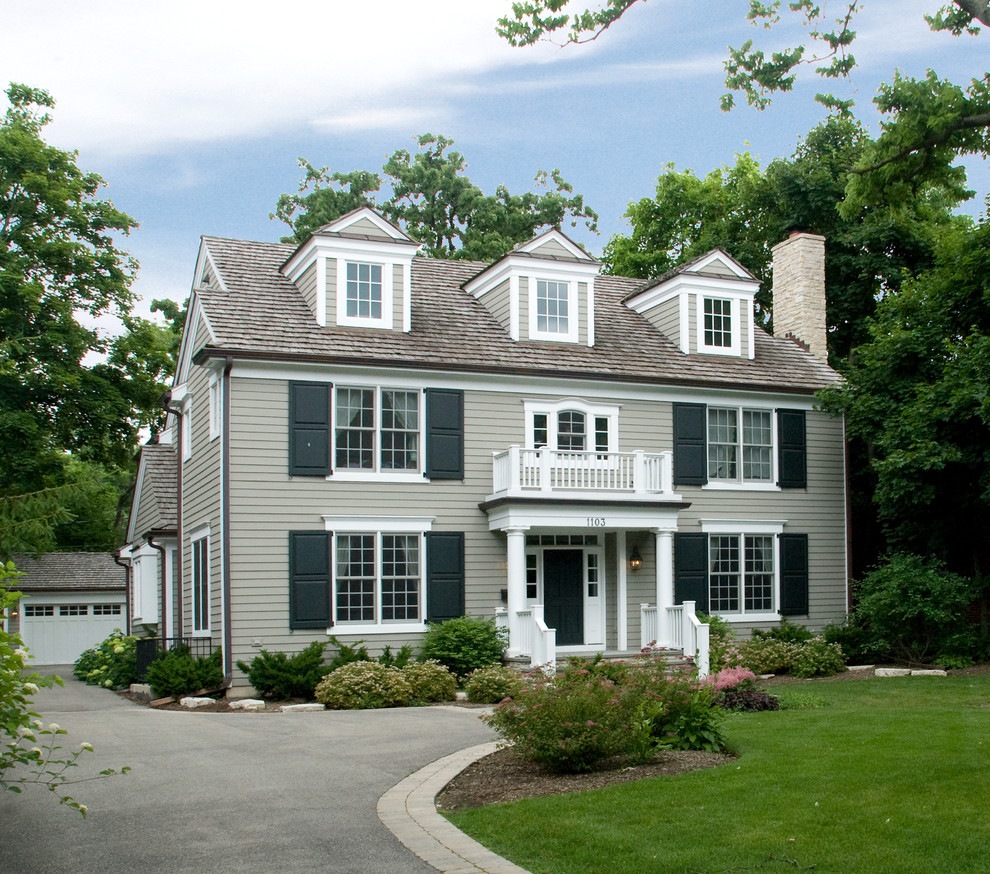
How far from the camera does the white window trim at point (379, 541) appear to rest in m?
19.0

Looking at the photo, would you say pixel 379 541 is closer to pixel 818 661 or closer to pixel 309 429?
pixel 309 429

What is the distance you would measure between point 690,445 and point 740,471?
1294 mm

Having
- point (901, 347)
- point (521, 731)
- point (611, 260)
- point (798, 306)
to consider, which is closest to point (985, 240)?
point (901, 347)

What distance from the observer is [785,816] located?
300 inches

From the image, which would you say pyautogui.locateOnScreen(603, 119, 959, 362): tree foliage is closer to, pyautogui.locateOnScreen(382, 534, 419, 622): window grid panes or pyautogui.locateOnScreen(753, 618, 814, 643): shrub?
pyautogui.locateOnScreen(753, 618, 814, 643): shrub

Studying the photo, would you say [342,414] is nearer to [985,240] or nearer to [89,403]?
[985,240]

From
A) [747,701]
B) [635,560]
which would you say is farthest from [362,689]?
[635,560]

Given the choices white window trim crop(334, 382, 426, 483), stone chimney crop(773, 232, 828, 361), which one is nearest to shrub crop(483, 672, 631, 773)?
white window trim crop(334, 382, 426, 483)

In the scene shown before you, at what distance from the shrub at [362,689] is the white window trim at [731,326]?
10082 mm

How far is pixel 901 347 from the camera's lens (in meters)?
21.6

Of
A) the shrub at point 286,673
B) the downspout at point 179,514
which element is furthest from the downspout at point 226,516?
the downspout at point 179,514

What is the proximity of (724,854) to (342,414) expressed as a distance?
1365 cm

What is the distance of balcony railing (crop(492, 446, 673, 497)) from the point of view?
64.7 feet

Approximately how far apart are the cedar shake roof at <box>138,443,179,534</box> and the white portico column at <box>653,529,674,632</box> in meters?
10.3
